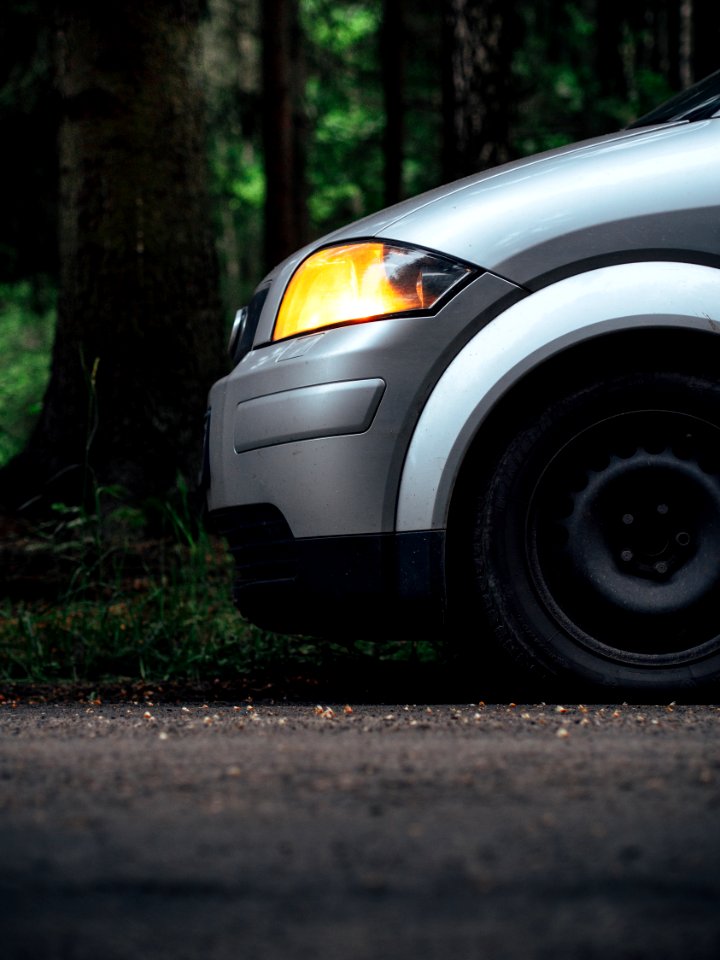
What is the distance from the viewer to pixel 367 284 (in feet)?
10.5

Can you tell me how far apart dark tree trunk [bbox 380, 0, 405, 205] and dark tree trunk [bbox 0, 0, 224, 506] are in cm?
1196

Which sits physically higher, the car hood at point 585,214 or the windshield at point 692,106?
the windshield at point 692,106

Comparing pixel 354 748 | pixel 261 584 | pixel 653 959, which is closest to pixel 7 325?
pixel 261 584

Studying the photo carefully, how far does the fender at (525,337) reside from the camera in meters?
3.05

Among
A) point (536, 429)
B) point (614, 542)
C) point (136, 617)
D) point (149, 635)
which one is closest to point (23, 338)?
point (136, 617)

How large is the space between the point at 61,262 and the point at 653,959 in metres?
5.41

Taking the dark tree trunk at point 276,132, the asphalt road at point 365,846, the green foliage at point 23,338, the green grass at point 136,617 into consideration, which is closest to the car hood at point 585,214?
the asphalt road at point 365,846

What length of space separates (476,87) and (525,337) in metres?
5.04

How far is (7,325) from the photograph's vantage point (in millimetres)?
12844

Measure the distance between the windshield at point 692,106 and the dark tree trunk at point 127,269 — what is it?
2.65m

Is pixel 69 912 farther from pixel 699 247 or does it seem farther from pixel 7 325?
pixel 7 325

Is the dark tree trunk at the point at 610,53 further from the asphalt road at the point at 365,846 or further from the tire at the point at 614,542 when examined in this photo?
the asphalt road at the point at 365,846

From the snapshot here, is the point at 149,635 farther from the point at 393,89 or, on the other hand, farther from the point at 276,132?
the point at 393,89

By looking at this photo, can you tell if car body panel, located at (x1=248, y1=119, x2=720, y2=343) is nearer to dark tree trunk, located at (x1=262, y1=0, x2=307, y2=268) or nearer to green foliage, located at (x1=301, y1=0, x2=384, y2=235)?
dark tree trunk, located at (x1=262, y1=0, x2=307, y2=268)
